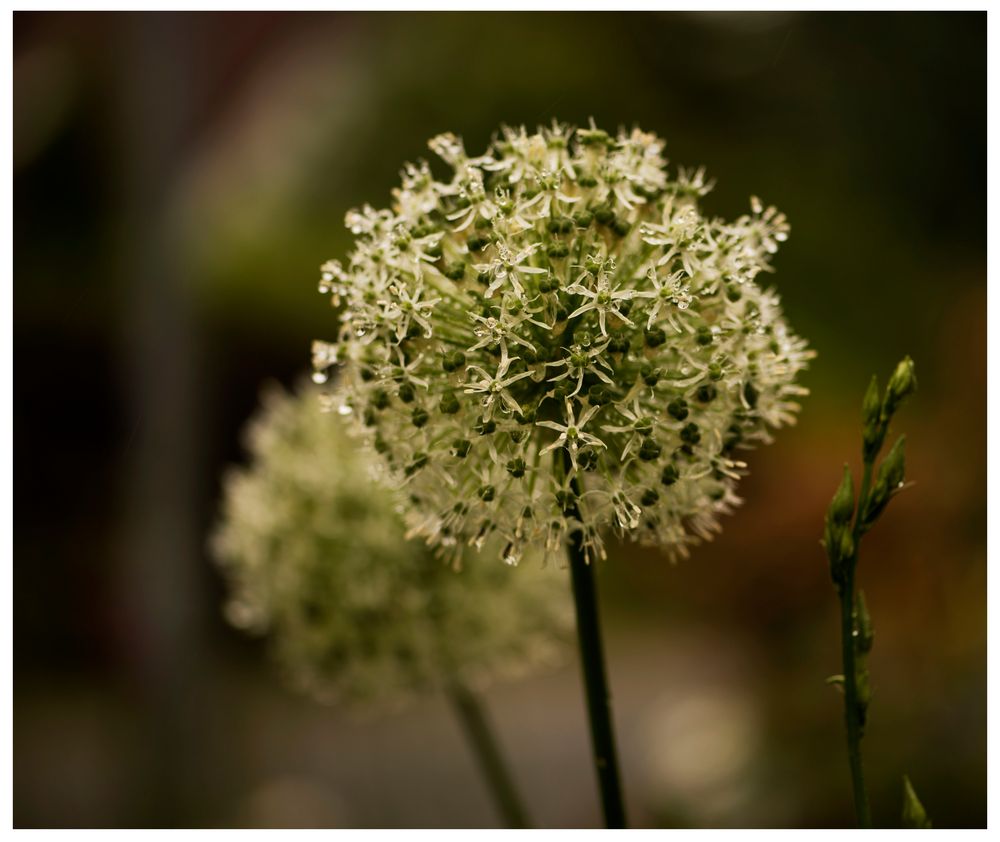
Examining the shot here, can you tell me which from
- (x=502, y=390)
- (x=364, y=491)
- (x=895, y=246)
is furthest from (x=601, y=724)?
(x=895, y=246)

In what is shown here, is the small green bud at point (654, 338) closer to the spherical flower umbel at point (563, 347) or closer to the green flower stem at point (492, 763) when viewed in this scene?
the spherical flower umbel at point (563, 347)

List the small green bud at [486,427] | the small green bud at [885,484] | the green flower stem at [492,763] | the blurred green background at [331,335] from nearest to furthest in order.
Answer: the small green bud at [885,484]
the small green bud at [486,427]
the green flower stem at [492,763]
the blurred green background at [331,335]

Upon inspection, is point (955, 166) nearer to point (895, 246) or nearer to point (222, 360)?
point (895, 246)

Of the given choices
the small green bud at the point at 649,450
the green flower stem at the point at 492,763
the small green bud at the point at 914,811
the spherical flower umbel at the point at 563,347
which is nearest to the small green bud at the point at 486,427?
the spherical flower umbel at the point at 563,347

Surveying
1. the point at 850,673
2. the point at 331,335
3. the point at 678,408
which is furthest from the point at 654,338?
the point at 331,335

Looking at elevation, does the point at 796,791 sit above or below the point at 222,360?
below

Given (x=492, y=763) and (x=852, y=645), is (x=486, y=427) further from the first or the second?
(x=492, y=763)
